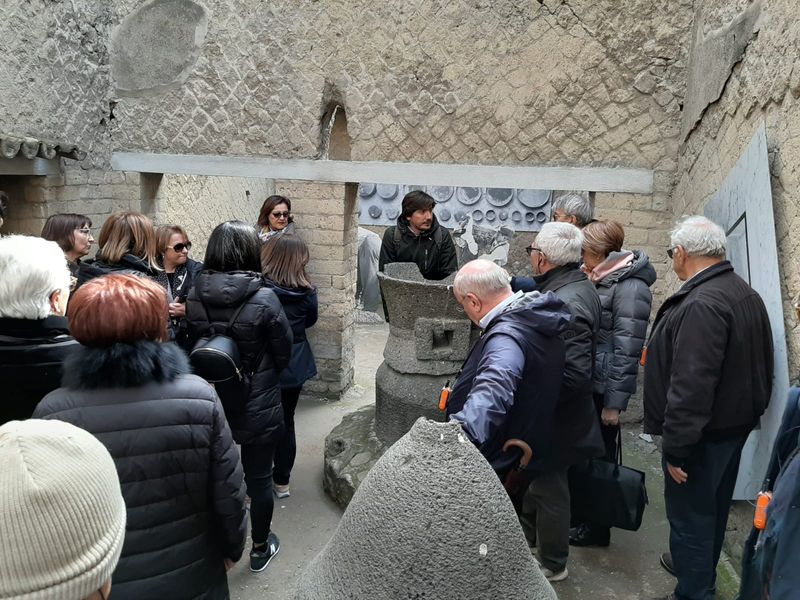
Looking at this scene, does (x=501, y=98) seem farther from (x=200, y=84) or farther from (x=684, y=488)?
(x=684, y=488)

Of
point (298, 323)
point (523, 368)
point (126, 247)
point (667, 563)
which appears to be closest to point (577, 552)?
point (667, 563)

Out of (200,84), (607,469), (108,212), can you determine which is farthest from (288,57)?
(607,469)

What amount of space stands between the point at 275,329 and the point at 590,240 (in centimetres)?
186

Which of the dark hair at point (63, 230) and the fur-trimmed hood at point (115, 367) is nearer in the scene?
the fur-trimmed hood at point (115, 367)

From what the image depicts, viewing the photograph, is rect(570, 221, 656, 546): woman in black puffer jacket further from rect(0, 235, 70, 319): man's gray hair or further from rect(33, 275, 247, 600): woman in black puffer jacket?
rect(0, 235, 70, 319): man's gray hair

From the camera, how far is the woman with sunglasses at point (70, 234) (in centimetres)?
365

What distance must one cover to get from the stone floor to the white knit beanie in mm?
2443

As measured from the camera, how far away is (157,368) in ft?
6.06

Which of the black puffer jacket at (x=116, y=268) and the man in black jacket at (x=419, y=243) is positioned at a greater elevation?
the man in black jacket at (x=419, y=243)

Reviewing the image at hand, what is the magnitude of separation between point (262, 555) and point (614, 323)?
228 centimetres

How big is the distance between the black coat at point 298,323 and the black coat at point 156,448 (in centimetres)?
186

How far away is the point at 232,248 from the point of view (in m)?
2.98

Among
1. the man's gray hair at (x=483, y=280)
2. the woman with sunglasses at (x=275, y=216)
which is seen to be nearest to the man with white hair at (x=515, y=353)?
the man's gray hair at (x=483, y=280)

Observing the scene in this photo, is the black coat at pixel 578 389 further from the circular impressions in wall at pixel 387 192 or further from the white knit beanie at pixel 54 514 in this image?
the circular impressions in wall at pixel 387 192
